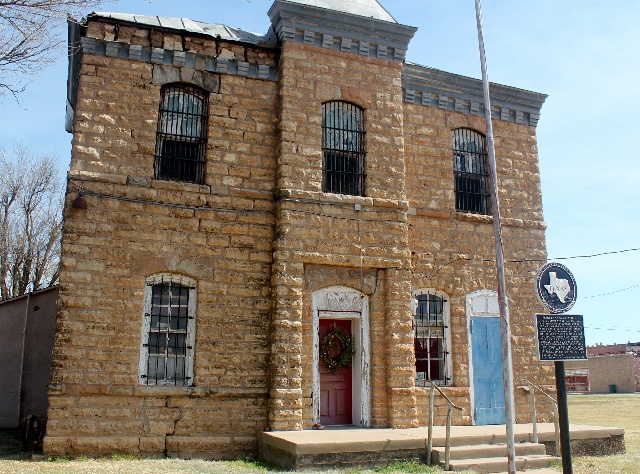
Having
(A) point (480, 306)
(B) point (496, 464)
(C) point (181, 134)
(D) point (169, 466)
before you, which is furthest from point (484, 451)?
(C) point (181, 134)

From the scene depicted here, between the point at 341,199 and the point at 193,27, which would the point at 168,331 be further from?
the point at 193,27

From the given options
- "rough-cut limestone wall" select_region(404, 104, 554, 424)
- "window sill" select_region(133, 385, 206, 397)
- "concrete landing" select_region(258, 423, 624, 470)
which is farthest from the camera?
"rough-cut limestone wall" select_region(404, 104, 554, 424)

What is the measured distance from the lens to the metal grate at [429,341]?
42.0ft

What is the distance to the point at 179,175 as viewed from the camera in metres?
11.7

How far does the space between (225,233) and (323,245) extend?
6.05 ft

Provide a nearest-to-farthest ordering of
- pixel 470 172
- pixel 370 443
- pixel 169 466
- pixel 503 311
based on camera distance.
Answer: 1. pixel 503 311
2. pixel 169 466
3. pixel 370 443
4. pixel 470 172

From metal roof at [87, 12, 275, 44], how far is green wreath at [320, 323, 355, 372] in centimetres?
603

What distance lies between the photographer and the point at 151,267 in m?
11.0

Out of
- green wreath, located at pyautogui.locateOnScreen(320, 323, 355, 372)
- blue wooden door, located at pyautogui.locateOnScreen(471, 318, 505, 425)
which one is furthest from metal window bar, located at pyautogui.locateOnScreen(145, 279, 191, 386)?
blue wooden door, located at pyautogui.locateOnScreen(471, 318, 505, 425)

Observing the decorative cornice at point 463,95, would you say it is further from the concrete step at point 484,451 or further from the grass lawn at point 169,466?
the grass lawn at point 169,466

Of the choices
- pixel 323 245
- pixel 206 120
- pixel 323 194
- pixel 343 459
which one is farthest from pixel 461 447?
pixel 206 120

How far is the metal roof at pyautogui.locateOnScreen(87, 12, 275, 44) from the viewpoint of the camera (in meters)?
12.0

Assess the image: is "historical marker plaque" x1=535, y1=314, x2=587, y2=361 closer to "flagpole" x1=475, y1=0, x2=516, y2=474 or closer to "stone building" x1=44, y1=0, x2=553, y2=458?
"flagpole" x1=475, y1=0, x2=516, y2=474

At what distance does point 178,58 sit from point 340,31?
3.31 m
